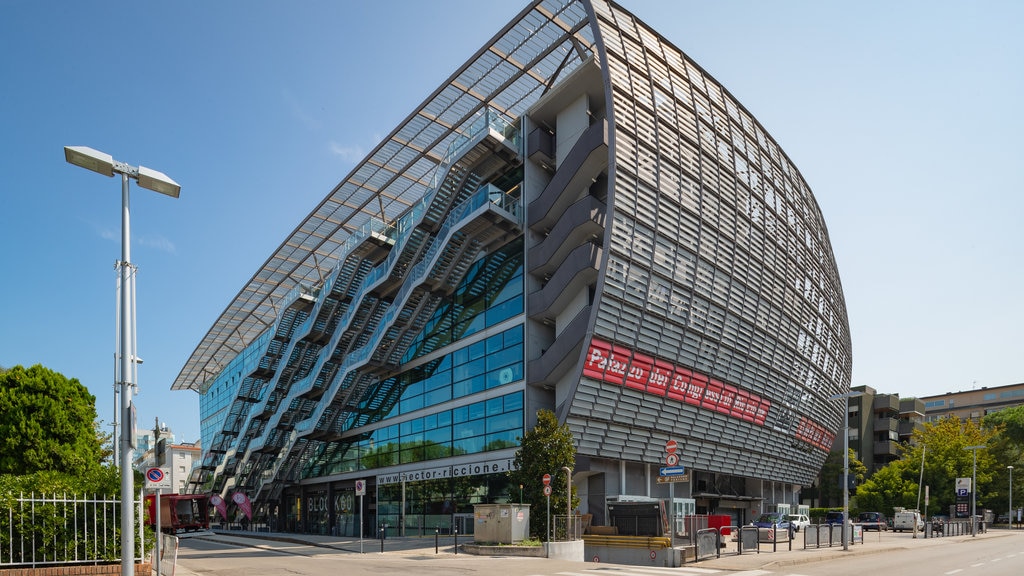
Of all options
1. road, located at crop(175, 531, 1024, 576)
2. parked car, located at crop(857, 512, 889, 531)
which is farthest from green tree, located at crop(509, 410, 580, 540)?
parked car, located at crop(857, 512, 889, 531)

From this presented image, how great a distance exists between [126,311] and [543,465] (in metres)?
20.5

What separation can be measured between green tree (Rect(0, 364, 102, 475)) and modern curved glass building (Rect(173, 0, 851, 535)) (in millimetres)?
20287

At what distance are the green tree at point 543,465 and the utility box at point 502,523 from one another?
7.53 ft

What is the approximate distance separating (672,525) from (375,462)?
3175cm

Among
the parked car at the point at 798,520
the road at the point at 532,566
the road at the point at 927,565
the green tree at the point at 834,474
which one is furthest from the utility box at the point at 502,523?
the green tree at the point at 834,474

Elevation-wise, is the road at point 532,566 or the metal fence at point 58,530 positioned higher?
the metal fence at point 58,530

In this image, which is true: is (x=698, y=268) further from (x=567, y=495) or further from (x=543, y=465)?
(x=567, y=495)

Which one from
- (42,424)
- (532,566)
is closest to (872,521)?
(532,566)

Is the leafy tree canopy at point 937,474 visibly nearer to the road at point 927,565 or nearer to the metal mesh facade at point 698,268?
the metal mesh facade at point 698,268

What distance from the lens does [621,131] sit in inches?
1358

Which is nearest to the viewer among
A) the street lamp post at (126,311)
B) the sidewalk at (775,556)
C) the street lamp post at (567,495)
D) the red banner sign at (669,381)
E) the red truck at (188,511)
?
the street lamp post at (126,311)

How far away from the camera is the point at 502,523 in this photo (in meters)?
27.2

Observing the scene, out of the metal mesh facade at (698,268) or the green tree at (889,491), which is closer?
the metal mesh facade at (698,268)

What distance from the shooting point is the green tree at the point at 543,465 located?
30.1m
